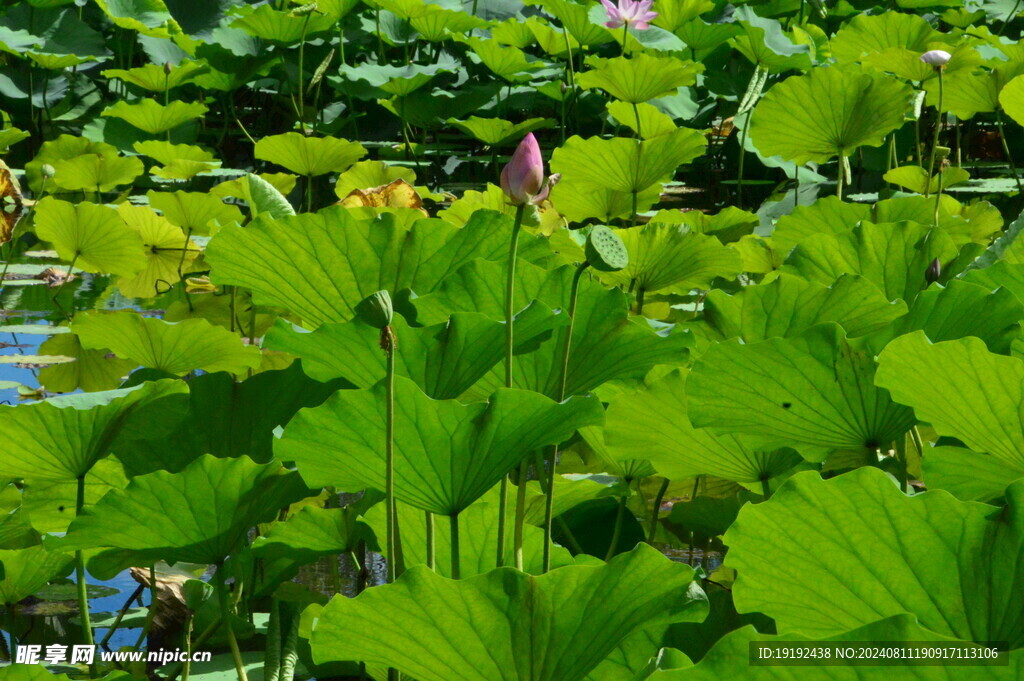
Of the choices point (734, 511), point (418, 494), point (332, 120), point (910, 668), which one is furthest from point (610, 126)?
point (910, 668)

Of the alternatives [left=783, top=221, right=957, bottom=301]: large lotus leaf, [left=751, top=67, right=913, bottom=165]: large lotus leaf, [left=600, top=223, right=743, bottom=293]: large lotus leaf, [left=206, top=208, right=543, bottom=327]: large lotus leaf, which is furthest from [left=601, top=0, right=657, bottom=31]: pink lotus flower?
[left=206, top=208, right=543, bottom=327]: large lotus leaf

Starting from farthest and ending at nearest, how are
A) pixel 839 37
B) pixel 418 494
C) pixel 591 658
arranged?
pixel 839 37 → pixel 418 494 → pixel 591 658

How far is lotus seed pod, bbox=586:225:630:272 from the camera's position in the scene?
617 mm

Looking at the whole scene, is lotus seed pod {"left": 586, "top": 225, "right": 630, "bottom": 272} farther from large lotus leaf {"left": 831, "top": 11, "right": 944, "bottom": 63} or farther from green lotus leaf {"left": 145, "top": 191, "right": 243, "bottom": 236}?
large lotus leaf {"left": 831, "top": 11, "right": 944, "bottom": 63}

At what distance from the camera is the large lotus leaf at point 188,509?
2.05 ft

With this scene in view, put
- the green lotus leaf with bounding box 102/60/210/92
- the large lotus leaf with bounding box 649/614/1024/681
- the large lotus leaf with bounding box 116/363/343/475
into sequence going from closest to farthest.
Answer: the large lotus leaf with bounding box 649/614/1024/681 < the large lotus leaf with bounding box 116/363/343/475 < the green lotus leaf with bounding box 102/60/210/92

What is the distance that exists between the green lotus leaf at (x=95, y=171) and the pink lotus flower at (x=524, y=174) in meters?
1.91

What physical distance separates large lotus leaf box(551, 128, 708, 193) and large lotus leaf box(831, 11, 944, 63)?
1182 mm

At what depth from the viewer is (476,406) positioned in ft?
1.82

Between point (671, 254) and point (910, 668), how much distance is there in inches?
37.7

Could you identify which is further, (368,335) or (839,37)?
(839,37)

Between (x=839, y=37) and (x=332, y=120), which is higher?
(x=839, y=37)

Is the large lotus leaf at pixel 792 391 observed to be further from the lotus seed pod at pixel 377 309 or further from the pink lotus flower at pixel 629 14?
the pink lotus flower at pixel 629 14

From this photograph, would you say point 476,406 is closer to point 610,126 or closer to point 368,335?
point 368,335
